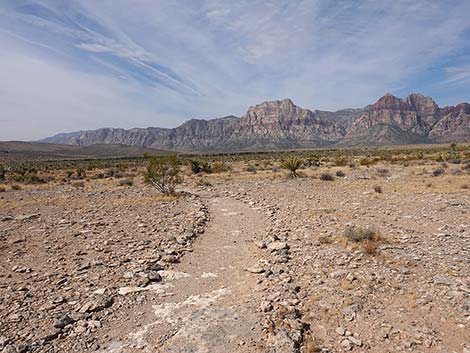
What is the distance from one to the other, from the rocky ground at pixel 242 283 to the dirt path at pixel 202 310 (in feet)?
0.09

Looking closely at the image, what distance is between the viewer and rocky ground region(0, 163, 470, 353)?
16.6ft

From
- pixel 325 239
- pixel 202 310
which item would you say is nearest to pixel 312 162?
pixel 325 239

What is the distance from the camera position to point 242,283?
7164 millimetres

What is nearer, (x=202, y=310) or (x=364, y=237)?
(x=202, y=310)

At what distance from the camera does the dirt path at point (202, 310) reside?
5.04 m

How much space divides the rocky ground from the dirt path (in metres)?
0.03

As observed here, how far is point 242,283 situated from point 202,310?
1.36 metres

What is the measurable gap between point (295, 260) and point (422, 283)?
2.85m

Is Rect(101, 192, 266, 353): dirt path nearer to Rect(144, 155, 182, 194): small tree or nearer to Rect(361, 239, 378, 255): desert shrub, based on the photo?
Rect(361, 239, 378, 255): desert shrub

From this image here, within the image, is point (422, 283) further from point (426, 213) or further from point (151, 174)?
point (151, 174)

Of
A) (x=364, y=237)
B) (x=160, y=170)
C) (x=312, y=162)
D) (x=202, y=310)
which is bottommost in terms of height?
(x=202, y=310)

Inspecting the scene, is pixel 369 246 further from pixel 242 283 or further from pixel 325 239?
pixel 242 283

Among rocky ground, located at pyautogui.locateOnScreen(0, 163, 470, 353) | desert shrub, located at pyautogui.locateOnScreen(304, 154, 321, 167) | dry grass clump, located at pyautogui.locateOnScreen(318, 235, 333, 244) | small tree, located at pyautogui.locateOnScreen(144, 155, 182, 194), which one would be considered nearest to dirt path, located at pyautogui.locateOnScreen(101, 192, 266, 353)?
rocky ground, located at pyautogui.locateOnScreen(0, 163, 470, 353)

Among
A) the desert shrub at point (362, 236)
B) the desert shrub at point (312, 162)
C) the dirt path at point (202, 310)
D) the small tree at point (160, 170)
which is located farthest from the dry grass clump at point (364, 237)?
the desert shrub at point (312, 162)
